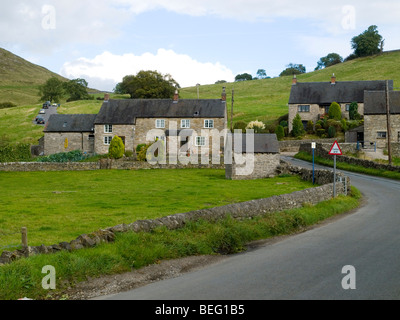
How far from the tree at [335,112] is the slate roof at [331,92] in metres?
2.98

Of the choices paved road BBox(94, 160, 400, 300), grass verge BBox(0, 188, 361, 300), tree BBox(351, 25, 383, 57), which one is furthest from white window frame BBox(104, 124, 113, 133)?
tree BBox(351, 25, 383, 57)

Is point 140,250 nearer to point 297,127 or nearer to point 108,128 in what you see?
point 108,128

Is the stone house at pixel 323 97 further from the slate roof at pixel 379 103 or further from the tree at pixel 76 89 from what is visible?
the tree at pixel 76 89

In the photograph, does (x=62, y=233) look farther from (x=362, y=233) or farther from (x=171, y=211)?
(x=362, y=233)

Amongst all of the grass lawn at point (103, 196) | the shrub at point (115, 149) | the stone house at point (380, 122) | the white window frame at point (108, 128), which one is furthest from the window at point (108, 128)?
the stone house at point (380, 122)

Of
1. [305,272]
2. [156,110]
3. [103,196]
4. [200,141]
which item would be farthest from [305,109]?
[305,272]

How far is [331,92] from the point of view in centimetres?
8075

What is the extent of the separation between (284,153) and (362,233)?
149 feet

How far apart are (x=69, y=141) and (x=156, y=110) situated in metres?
13.7

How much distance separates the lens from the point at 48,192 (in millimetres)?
31875

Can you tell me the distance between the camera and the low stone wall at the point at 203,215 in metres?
12.7

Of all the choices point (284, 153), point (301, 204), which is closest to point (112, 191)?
point (301, 204)

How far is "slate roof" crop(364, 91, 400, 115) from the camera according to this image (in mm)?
61969

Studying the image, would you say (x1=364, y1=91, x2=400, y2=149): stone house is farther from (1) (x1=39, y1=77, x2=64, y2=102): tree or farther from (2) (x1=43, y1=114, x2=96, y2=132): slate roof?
(1) (x1=39, y1=77, x2=64, y2=102): tree
